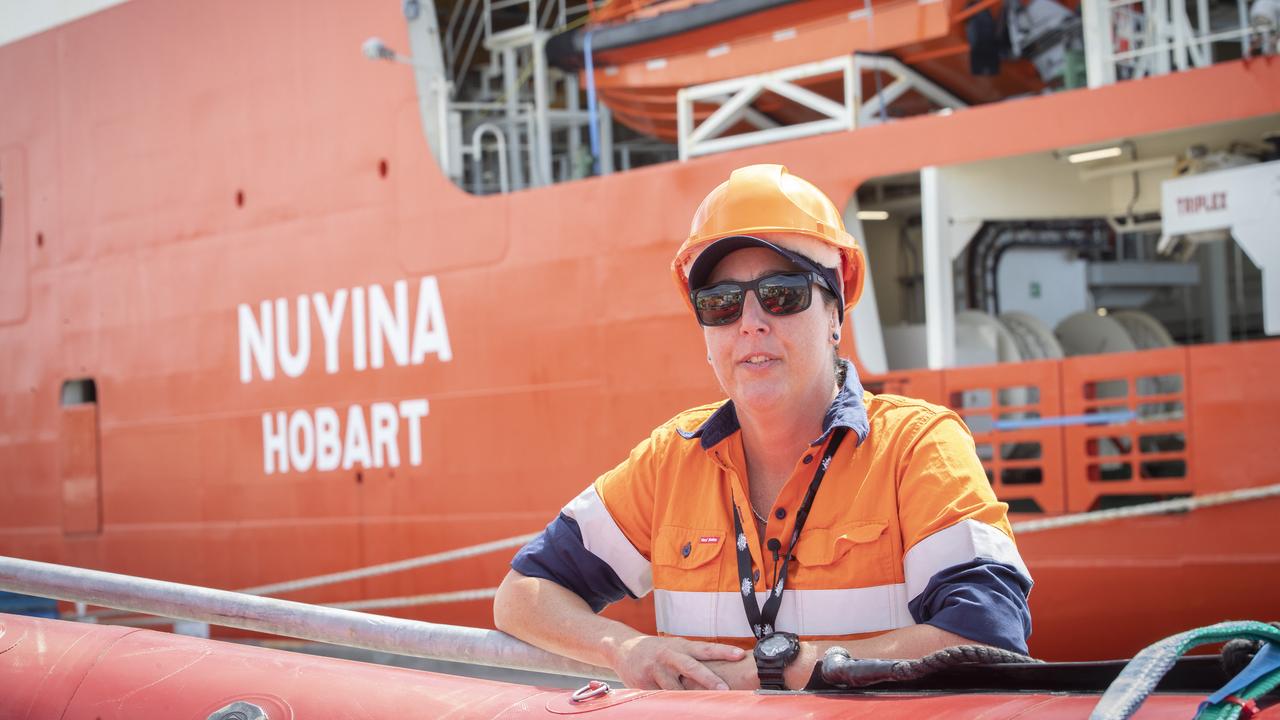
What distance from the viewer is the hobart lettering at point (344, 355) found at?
25.0 feet

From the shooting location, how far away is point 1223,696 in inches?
51.9

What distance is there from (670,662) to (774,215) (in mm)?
694

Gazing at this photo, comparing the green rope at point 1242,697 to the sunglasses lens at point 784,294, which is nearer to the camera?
the green rope at point 1242,697

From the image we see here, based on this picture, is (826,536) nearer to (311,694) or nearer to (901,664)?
(901,664)

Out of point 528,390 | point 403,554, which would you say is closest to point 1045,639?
point 528,390

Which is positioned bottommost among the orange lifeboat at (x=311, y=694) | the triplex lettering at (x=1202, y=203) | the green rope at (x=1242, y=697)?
the orange lifeboat at (x=311, y=694)

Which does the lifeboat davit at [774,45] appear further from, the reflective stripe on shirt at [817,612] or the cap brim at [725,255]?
the reflective stripe on shirt at [817,612]

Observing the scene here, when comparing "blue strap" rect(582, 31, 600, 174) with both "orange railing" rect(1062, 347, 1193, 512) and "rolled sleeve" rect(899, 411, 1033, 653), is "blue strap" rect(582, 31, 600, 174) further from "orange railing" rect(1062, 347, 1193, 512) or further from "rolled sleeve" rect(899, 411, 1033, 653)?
"rolled sleeve" rect(899, 411, 1033, 653)

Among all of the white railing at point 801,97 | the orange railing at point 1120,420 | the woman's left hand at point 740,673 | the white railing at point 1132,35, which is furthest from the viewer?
the white railing at point 801,97

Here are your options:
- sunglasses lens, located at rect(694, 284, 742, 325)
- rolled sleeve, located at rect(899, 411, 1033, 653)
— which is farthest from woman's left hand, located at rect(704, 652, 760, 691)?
sunglasses lens, located at rect(694, 284, 742, 325)

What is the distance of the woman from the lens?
5.83ft

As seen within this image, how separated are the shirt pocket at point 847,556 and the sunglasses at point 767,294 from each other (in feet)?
1.14

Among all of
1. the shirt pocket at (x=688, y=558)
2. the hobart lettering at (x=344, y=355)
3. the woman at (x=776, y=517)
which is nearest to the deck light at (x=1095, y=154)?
the hobart lettering at (x=344, y=355)

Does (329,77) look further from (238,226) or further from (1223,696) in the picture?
(1223,696)
